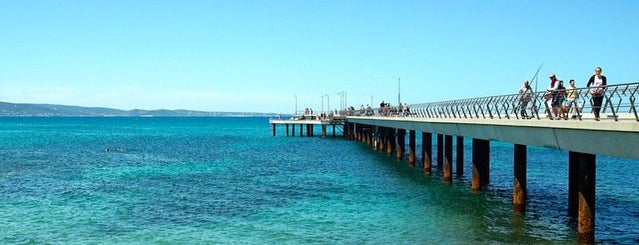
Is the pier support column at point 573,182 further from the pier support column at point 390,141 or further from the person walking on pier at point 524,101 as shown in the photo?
the pier support column at point 390,141

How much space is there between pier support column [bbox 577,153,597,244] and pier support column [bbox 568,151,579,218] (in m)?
2.77

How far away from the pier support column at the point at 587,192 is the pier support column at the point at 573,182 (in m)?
2.77

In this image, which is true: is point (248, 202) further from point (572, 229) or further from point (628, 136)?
point (628, 136)

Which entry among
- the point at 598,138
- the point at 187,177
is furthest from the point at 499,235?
the point at 187,177

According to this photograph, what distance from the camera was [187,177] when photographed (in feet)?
116

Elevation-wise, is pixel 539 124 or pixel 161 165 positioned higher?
pixel 539 124

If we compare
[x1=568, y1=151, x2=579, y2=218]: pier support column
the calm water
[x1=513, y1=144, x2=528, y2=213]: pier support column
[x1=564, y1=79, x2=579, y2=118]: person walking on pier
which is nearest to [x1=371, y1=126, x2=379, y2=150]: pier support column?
the calm water

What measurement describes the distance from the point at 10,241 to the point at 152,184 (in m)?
13.4

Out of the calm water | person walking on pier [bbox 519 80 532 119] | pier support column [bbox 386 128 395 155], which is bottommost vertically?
the calm water

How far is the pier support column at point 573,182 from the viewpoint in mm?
20281

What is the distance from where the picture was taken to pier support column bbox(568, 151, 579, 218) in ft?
66.5

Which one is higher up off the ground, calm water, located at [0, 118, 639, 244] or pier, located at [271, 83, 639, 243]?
pier, located at [271, 83, 639, 243]

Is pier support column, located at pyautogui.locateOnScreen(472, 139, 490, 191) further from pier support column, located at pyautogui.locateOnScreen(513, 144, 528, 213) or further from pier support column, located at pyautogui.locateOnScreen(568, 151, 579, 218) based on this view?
pier support column, located at pyautogui.locateOnScreen(568, 151, 579, 218)

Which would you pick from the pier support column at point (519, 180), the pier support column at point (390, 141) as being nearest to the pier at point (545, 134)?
the pier support column at point (519, 180)
